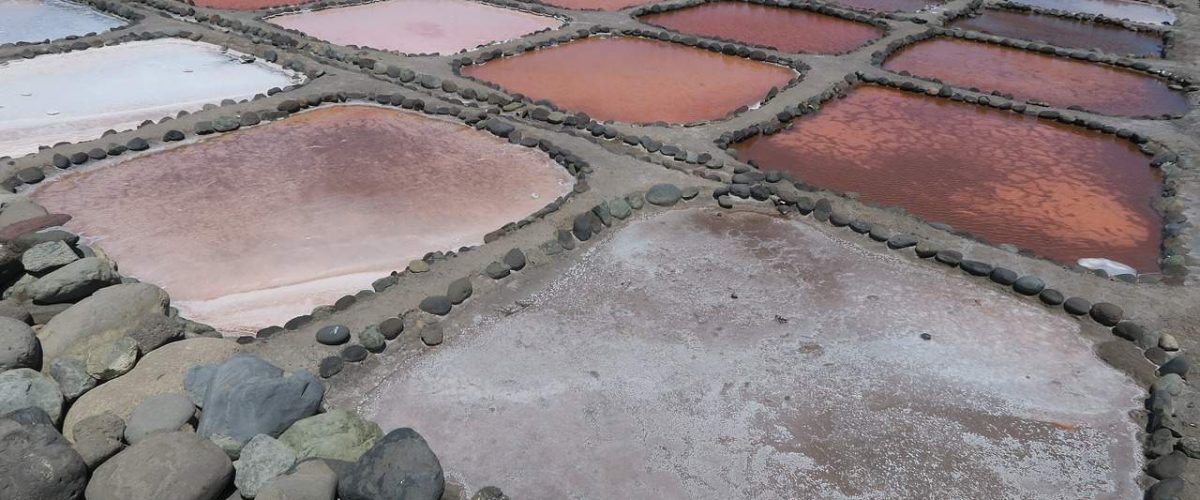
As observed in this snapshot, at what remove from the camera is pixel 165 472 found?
418cm

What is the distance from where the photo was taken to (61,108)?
9.98 meters

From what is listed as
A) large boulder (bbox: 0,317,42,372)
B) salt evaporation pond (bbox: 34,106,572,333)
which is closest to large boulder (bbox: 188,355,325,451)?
large boulder (bbox: 0,317,42,372)

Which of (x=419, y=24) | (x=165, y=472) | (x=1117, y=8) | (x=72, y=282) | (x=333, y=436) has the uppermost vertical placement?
(x=1117, y=8)

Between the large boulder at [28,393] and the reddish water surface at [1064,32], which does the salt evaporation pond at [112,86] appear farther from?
the reddish water surface at [1064,32]

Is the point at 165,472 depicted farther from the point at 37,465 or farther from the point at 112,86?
the point at 112,86

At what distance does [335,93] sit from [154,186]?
106 inches

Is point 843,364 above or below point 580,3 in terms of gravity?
below

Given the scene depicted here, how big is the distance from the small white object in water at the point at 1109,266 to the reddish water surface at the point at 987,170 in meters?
0.11

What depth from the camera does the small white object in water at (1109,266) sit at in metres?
7.30

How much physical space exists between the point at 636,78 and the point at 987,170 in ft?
15.4

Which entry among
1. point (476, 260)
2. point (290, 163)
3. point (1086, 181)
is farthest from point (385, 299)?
point (1086, 181)

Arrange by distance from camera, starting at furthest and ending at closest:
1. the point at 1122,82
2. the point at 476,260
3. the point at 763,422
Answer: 1. the point at 1122,82
2. the point at 476,260
3. the point at 763,422

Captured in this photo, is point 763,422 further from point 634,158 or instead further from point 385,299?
→ point 634,158

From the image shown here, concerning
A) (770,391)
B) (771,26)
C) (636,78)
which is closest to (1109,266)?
(770,391)
